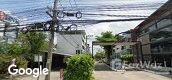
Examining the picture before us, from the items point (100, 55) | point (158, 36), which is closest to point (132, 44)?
point (158, 36)

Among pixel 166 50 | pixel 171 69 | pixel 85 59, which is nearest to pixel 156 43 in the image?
pixel 166 50

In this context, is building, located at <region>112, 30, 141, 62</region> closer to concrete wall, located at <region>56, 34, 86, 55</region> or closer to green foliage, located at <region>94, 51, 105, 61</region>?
concrete wall, located at <region>56, 34, 86, 55</region>

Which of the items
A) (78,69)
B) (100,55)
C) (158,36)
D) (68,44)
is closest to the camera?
(78,69)

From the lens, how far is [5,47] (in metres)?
35.0

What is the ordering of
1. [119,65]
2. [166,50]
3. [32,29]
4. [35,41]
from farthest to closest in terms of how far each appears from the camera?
[119,65]
[35,41]
[166,50]
[32,29]

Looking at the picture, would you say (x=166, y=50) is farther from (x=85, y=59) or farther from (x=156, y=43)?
(x=85, y=59)

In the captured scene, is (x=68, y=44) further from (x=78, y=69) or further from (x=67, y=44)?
(x=78, y=69)

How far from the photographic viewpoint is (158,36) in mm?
43656

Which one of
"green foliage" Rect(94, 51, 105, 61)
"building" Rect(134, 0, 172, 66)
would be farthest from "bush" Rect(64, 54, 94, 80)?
"green foliage" Rect(94, 51, 105, 61)

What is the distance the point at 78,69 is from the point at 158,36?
25.4 metres

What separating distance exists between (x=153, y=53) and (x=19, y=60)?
22858 millimetres

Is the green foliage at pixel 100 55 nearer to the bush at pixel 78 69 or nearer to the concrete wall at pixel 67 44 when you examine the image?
the concrete wall at pixel 67 44

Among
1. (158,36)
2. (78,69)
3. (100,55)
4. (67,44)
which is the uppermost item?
(67,44)

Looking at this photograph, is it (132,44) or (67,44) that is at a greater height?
(67,44)
